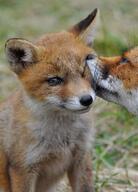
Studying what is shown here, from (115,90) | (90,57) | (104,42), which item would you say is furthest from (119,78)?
(104,42)

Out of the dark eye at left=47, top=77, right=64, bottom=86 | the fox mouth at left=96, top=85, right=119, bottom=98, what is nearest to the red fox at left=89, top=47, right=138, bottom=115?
the fox mouth at left=96, top=85, right=119, bottom=98

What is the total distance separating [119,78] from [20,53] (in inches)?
49.1

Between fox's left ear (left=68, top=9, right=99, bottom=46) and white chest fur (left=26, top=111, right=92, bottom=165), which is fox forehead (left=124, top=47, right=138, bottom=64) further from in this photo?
white chest fur (left=26, top=111, right=92, bottom=165)

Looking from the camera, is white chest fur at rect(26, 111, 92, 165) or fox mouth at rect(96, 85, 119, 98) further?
white chest fur at rect(26, 111, 92, 165)

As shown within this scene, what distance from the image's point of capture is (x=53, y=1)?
704 inches

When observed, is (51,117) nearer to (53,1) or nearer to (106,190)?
(106,190)

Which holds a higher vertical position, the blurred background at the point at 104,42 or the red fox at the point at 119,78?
the red fox at the point at 119,78

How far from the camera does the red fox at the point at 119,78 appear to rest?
8.94m

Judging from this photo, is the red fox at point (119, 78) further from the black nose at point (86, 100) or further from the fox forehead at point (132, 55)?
the black nose at point (86, 100)

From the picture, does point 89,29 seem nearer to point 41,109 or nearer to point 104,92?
point 104,92

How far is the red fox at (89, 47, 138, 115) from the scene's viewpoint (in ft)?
29.3

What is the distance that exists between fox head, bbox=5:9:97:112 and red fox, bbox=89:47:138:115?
15 centimetres

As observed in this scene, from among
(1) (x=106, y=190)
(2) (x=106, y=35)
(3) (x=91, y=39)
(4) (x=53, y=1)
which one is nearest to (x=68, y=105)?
(3) (x=91, y=39)

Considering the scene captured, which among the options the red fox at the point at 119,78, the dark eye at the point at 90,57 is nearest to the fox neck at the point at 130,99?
the red fox at the point at 119,78
